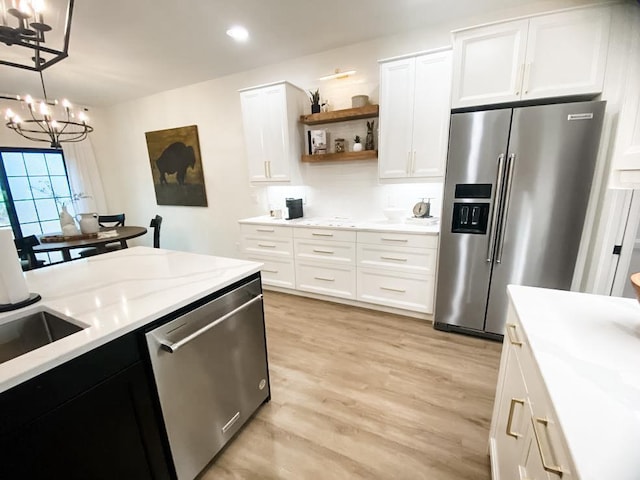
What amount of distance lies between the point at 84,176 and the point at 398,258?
18.1ft

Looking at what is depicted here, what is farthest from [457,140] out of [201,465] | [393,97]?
[201,465]

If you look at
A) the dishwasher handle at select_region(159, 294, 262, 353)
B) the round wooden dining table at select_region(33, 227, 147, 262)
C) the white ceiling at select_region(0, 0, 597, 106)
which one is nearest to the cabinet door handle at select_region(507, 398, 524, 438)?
the dishwasher handle at select_region(159, 294, 262, 353)

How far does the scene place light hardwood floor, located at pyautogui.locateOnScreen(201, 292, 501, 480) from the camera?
4.57 feet

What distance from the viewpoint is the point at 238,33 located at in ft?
8.67

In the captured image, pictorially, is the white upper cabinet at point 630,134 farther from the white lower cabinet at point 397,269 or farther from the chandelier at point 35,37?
the chandelier at point 35,37

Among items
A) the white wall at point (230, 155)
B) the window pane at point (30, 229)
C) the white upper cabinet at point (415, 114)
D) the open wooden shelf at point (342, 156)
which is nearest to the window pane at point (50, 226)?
the window pane at point (30, 229)

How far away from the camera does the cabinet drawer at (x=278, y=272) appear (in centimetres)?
330

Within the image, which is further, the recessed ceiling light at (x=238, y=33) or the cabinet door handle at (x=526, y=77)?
the recessed ceiling light at (x=238, y=33)

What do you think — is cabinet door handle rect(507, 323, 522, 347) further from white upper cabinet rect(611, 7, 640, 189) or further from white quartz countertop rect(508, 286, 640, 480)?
white upper cabinet rect(611, 7, 640, 189)

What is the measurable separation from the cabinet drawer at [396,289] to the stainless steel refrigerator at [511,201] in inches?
9.3

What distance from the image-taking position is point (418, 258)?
258 cm

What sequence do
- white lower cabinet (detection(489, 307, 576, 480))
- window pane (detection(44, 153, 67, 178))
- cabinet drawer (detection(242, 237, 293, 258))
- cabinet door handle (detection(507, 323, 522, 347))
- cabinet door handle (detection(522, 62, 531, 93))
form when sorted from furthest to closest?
1. window pane (detection(44, 153, 67, 178))
2. cabinet drawer (detection(242, 237, 293, 258))
3. cabinet door handle (detection(522, 62, 531, 93))
4. cabinet door handle (detection(507, 323, 522, 347))
5. white lower cabinet (detection(489, 307, 576, 480))

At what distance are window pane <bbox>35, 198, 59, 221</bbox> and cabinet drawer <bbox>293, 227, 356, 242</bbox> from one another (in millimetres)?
4416

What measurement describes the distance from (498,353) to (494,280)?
1.93 ft
